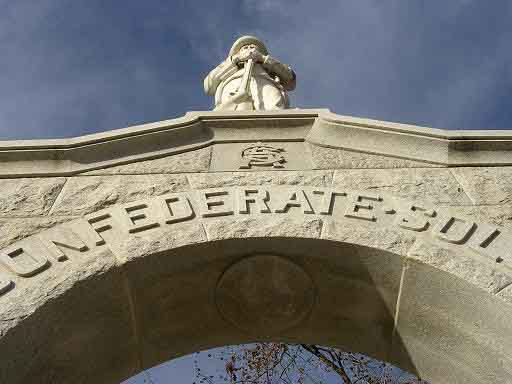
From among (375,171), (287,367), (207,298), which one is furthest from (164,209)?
(287,367)

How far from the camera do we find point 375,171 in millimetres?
4445

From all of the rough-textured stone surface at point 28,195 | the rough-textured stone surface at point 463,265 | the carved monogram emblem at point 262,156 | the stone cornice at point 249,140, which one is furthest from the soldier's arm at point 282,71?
the rough-textured stone surface at point 463,265

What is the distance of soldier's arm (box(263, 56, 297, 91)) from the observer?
7.45 meters

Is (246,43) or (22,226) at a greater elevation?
(246,43)

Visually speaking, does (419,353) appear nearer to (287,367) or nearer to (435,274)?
(435,274)

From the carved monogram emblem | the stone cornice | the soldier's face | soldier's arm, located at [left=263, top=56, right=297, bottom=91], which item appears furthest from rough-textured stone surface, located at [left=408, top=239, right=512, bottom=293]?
the soldier's face

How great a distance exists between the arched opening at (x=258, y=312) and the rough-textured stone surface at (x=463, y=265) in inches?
2.0

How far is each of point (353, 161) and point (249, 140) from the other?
780mm

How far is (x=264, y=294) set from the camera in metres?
4.18

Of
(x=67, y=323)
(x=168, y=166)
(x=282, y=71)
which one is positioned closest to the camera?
(x=67, y=323)

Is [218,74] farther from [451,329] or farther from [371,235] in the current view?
[451,329]

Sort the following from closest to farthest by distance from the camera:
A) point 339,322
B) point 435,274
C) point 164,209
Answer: point 435,274 → point 164,209 → point 339,322

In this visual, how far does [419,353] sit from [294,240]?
1.10 m

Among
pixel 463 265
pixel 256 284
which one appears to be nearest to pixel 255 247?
pixel 256 284
